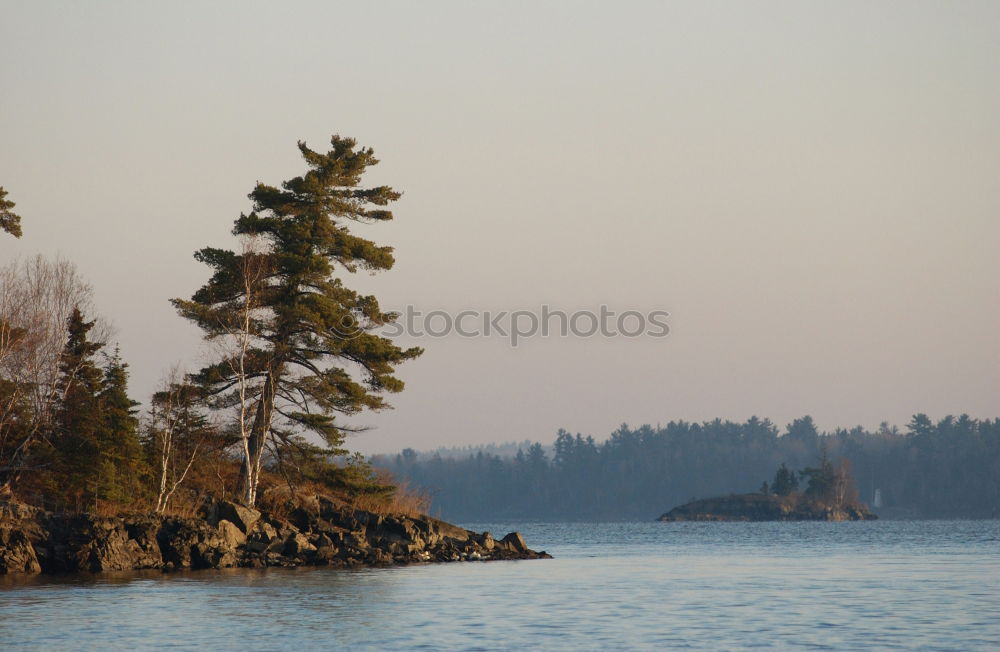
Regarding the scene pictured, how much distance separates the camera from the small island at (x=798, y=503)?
17962 centimetres

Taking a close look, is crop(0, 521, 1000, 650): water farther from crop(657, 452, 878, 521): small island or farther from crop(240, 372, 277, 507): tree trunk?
crop(657, 452, 878, 521): small island

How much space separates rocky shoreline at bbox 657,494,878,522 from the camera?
178500 mm

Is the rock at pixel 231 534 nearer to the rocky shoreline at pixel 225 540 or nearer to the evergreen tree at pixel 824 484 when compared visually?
the rocky shoreline at pixel 225 540

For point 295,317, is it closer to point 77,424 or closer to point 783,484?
point 77,424

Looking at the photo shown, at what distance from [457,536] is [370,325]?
10.1m

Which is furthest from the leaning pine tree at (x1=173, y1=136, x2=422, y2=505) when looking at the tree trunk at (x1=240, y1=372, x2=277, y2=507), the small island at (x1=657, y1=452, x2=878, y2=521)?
the small island at (x1=657, y1=452, x2=878, y2=521)

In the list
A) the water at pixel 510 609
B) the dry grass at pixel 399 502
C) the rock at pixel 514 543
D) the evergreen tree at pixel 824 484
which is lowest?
the water at pixel 510 609

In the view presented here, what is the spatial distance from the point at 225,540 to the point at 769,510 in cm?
14855

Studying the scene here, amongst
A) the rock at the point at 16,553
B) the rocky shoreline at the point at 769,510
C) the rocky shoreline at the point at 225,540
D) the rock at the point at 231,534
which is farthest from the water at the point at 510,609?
the rocky shoreline at the point at 769,510

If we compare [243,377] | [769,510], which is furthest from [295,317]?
[769,510]

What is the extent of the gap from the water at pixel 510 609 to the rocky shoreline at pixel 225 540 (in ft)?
7.90

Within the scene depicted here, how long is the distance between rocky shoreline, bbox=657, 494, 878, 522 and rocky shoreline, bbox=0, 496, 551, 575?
135 meters

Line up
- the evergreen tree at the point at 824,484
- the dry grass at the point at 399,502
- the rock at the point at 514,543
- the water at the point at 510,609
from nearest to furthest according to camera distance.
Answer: the water at the point at 510,609
the dry grass at the point at 399,502
the rock at the point at 514,543
the evergreen tree at the point at 824,484

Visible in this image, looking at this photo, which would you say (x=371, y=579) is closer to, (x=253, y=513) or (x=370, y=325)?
(x=253, y=513)
